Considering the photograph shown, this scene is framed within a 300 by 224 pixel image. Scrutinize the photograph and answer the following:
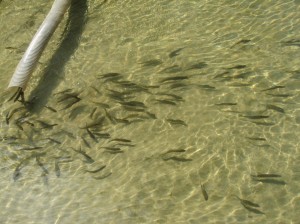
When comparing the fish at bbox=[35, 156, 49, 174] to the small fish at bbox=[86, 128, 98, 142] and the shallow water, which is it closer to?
the shallow water

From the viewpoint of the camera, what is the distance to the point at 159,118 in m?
7.19

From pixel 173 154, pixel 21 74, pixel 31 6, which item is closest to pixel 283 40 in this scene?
pixel 173 154

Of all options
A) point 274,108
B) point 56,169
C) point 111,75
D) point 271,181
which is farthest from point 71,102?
point 271,181

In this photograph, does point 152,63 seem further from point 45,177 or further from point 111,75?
point 45,177

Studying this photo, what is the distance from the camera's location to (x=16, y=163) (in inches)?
273

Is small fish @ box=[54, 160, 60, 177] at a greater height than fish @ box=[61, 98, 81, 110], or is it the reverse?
fish @ box=[61, 98, 81, 110]

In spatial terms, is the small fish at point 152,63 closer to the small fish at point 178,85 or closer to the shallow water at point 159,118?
the shallow water at point 159,118

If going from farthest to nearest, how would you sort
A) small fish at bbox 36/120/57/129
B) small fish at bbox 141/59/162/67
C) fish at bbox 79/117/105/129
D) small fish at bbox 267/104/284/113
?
1. small fish at bbox 141/59/162/67
2. small fish at bbox 36/120/57/129
3. fish at bbox 79/117/105/129
4. small fish at bbox 267/104/284/113

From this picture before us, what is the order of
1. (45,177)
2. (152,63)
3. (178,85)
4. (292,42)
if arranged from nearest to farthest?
Result: (45,177), (178,85), (292,42), (152,63)

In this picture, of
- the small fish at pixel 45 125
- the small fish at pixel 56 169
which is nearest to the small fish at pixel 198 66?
the small fish at pixel 45 125

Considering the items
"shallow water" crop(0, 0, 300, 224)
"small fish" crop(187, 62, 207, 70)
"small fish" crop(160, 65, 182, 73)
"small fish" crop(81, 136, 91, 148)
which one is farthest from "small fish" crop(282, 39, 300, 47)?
"small fish" crop(81, 136, 91, 148)

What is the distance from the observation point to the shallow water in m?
6.13

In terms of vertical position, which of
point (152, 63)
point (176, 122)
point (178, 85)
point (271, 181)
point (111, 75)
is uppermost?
point (111, 75)

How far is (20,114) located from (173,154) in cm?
272
